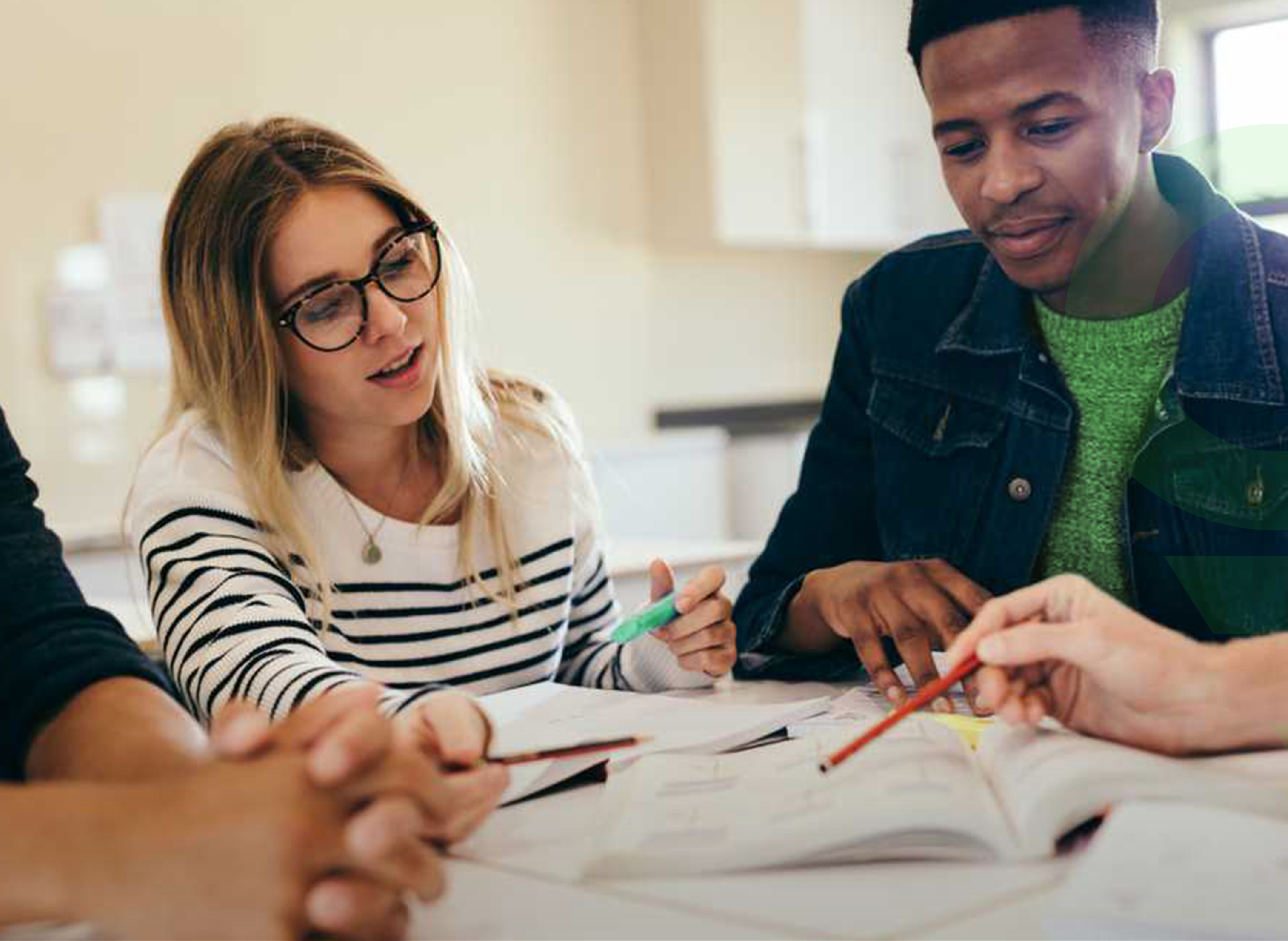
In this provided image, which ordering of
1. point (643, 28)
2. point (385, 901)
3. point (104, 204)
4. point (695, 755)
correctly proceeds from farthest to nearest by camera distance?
point (643, 28) < point (104, 204) < point (695, 755) < point (385, 901)

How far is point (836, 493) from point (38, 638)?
87cm

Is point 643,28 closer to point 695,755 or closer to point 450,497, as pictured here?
point 450,497

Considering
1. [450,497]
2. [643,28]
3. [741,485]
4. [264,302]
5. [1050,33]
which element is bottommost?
[741,485]

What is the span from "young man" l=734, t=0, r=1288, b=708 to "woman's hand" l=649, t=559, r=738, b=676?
9 cm

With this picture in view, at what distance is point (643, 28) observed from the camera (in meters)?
4.58

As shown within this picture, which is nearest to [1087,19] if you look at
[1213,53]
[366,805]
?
[366,805]

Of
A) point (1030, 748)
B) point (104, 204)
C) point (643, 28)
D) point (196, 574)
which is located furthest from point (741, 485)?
point (1030, 748)

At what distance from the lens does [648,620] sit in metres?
1.37

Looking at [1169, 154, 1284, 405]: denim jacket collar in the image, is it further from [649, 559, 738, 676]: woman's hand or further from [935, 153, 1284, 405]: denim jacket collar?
[649, 559, 738, 676]: woman's hand

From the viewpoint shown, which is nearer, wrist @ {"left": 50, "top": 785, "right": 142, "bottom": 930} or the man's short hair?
wrist @ {"left": 50, "top": 785, "right": 142, "bottom": 930}

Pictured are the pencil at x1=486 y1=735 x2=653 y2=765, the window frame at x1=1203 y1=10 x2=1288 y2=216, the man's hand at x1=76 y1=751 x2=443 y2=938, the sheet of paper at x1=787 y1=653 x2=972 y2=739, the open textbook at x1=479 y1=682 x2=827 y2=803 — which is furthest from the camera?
the window frame at x1=1203 y1=10 x2=1288 y2=216

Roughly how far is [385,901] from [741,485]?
3956 mm

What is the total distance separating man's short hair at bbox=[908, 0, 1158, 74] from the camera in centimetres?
138

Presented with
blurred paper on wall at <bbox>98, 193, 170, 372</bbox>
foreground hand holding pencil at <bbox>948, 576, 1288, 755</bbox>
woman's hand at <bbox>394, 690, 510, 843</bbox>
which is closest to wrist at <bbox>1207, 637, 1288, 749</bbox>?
foreground hand holding pencil at <bbox>948, 576, 1288, 755</bbox>
